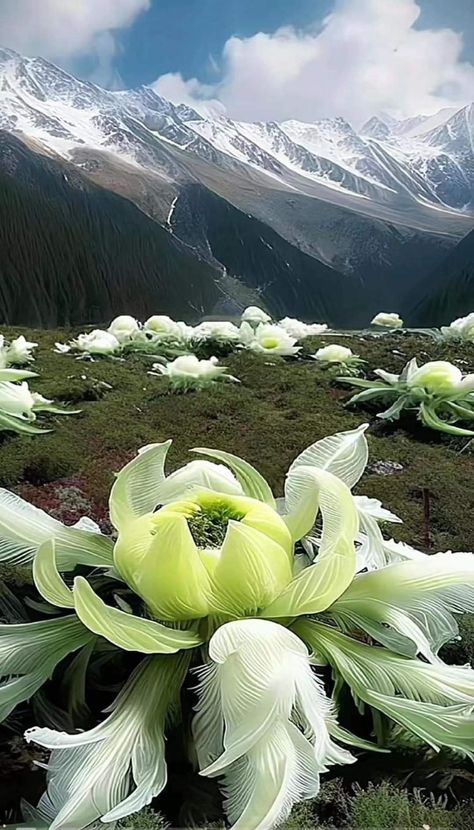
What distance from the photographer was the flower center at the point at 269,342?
106 cm

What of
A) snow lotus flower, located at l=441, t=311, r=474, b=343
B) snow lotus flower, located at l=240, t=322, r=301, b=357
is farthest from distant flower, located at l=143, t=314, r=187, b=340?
snow lotus flower, located at l=441, t=311, r=474, b=343

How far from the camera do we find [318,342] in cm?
119

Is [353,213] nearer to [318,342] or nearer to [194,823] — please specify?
[318,342]

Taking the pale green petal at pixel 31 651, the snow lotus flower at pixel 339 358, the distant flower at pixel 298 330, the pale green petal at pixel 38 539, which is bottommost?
the distant flower at pixel 298 330

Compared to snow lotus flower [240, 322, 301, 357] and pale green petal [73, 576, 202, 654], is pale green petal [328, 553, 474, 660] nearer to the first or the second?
pale green petal [73, 576, 202, 654]

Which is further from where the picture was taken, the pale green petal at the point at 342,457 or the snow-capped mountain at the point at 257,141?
the snow-capped mountain at the point at 257,141

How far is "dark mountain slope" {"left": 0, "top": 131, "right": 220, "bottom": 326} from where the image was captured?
6.01 ft

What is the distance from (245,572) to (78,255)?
70.1 inches

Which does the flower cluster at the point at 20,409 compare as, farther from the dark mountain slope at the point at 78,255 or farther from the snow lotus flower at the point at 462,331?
the dark mountain slope at the point at 78,255

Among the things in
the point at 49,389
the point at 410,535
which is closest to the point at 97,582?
the point at 410,535

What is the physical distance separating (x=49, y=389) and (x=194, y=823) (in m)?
0.61

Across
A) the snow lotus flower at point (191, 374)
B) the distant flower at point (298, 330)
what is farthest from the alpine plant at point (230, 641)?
the distant flower at point (298, 330)

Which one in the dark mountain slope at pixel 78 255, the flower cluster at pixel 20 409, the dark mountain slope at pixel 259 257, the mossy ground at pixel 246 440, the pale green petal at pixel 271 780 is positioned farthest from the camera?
the dark mountain slope at pixel 259 257

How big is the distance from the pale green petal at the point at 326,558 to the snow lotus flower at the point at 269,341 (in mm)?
795
